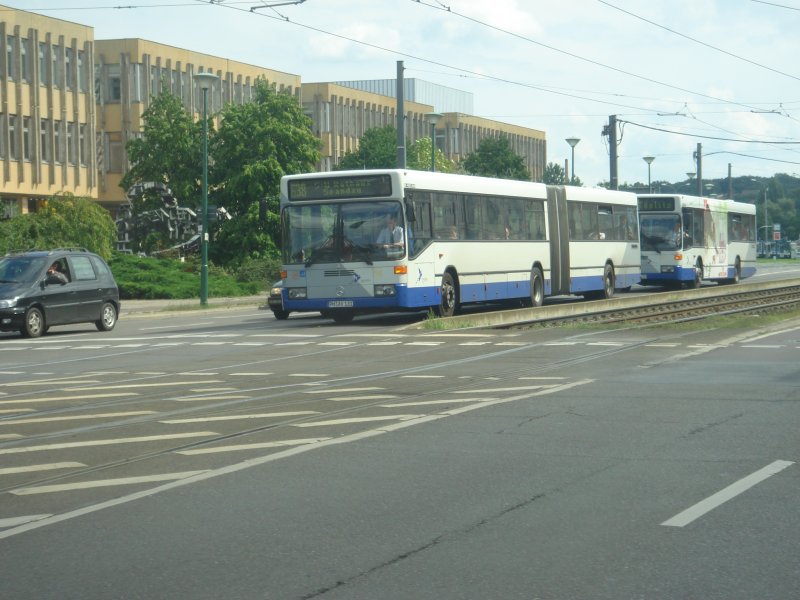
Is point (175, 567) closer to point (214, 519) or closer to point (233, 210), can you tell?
point (214, 519)

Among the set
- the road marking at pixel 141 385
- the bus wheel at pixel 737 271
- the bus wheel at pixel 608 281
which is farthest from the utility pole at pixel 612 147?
the road marking at pixel 141 385

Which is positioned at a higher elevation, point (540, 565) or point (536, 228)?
point (536, 228)

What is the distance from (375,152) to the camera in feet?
301

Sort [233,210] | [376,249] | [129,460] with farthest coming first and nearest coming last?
[233,210] < [376,249] < [129,460]

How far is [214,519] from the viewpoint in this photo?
694cm

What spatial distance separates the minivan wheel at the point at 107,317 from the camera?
27031 millimetres

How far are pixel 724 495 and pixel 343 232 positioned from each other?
61.1ft

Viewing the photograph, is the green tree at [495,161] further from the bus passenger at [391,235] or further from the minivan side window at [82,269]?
the bus passenger at [391,235]

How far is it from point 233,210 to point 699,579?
187 feet

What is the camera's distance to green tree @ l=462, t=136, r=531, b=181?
96.8 metres

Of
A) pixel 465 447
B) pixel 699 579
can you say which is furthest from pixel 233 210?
pixel 699 579

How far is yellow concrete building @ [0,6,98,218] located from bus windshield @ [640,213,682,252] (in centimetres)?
3533

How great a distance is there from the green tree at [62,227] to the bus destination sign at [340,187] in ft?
49.8

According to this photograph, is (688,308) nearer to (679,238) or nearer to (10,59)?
(679,238)
